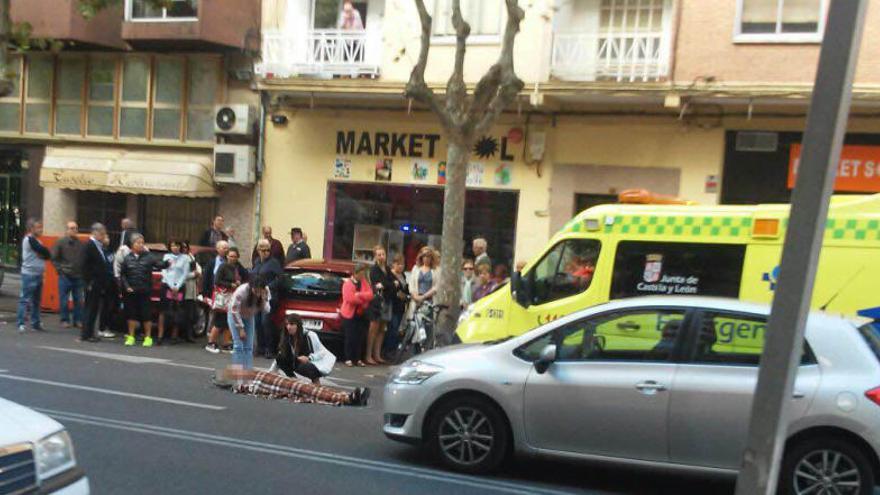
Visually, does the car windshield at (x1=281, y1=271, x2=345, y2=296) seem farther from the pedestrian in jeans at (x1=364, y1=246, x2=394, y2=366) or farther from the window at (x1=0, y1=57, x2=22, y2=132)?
the window at (x1=0, y1=57, x2=22, y2=132)

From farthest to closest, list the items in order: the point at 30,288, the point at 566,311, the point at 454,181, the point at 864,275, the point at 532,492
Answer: the point at 30,288 < the point at 454,181 < the point at 566,311 < the point at 864,275 < the point at 532,492

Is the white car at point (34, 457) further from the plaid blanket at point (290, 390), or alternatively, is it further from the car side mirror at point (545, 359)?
the plaid blanket at point (290, 390)

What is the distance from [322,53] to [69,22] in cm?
607

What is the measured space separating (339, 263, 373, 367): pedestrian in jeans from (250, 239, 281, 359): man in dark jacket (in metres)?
1.11

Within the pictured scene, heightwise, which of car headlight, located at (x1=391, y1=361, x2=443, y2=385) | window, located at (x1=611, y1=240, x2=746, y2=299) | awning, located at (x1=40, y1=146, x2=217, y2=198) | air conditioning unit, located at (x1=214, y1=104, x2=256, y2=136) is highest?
air conditioning unit, located at (x1=214, y1=104, x2=256, y2=136)

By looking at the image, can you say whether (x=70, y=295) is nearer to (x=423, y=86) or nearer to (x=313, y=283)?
(x=313, y=283)

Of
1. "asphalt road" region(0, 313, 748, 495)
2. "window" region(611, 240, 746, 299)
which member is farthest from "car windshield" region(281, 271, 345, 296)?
"window" region(611, 240, 746, 299)

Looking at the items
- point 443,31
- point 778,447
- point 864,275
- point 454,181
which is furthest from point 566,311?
point 443,31

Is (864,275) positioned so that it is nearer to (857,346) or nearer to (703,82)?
(857,346)

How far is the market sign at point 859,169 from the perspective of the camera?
578 inches

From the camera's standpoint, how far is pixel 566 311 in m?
9.45

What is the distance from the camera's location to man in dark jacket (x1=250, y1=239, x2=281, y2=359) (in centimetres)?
1352

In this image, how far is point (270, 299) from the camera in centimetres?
1349

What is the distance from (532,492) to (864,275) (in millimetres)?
3853
